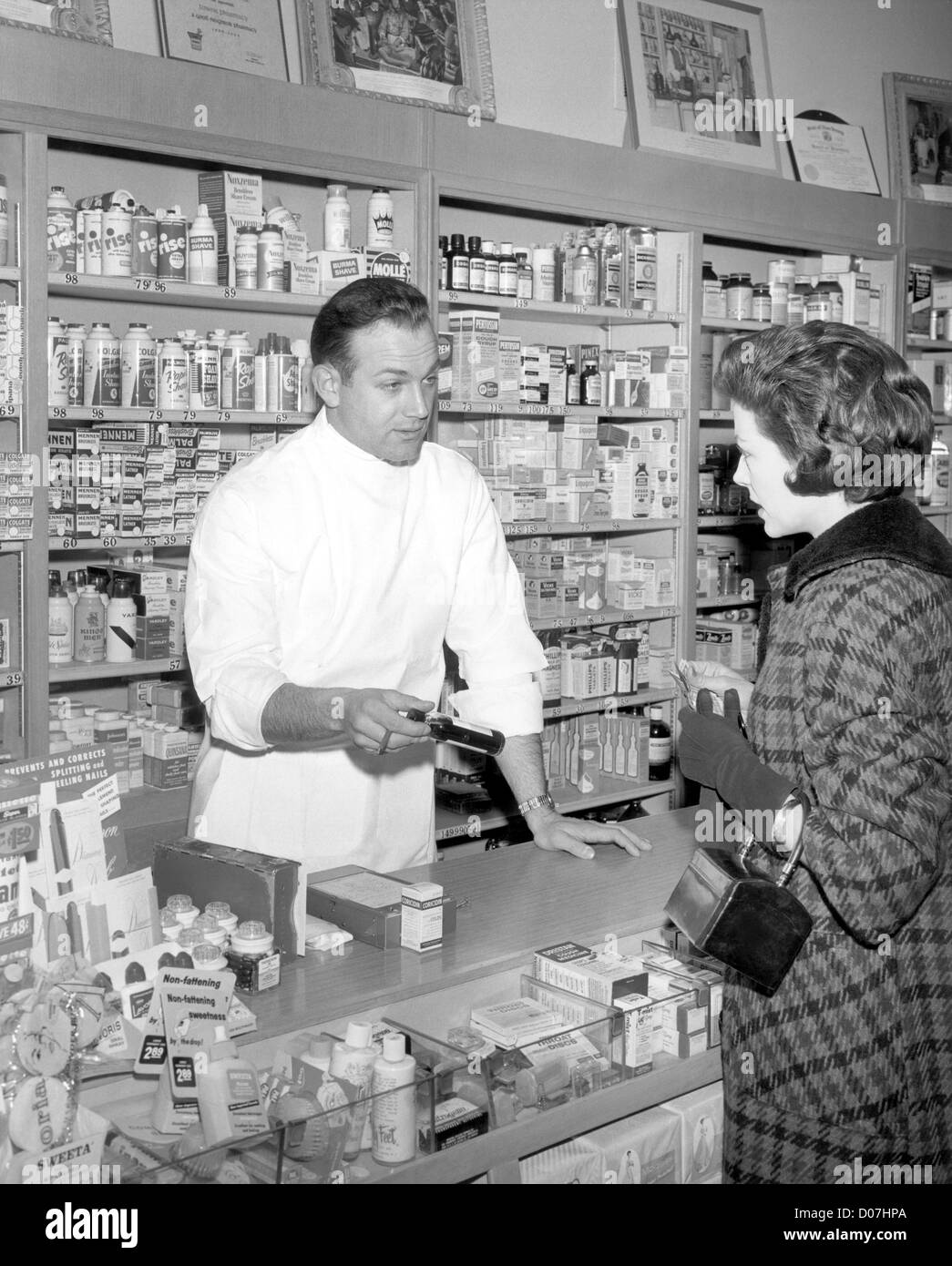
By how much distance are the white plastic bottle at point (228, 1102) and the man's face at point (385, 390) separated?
57.8 inches

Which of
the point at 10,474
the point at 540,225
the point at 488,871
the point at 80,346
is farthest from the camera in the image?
the point at 540,225

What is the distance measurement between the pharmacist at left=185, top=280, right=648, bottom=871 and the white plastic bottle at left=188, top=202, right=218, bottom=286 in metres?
1.11

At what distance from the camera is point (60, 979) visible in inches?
62.6

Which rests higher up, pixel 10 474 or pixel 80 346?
pixel 80 346

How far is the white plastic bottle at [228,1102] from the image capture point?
149 centimetres

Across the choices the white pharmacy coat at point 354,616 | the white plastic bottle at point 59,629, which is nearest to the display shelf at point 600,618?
the white plastic bottle at point 59,629

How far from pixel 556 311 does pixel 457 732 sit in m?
2.90

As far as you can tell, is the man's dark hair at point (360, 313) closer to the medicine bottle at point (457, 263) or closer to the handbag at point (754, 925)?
the handbag at point (754, 925)

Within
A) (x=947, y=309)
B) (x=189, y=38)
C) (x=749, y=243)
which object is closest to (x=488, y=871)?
(x=189, y=38)

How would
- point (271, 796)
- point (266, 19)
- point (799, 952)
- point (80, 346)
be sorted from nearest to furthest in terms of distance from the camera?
1. point (799, 952)
2. point (271, 796)
3. point (80, 346)
4. point (266, 19)

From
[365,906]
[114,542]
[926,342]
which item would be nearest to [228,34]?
[114,542]

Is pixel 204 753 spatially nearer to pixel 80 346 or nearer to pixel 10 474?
pixel 10 474
